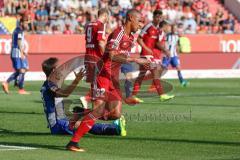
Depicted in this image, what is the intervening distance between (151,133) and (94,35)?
115 inches

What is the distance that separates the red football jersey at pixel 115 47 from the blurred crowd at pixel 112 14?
2070cm

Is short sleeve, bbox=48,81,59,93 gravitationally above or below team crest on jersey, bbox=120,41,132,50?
below

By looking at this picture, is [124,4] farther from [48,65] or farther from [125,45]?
[125,45]

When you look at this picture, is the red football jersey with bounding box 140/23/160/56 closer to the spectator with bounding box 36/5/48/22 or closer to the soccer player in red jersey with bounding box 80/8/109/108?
the soccer player in red jersey with bounding box 80/8/109/108

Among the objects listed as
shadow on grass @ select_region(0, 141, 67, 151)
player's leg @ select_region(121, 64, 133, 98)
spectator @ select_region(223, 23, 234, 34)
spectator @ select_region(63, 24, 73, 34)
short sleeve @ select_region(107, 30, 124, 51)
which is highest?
short sleeve @ select_region(107, 30, 124, 51)

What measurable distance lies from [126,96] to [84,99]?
4096mm

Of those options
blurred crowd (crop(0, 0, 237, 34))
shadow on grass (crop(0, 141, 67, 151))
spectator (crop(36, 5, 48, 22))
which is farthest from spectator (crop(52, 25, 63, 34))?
shadow on grass (crop(0, 141, 67, 151))

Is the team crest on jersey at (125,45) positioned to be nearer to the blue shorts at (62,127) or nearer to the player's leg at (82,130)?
the player's leg at (82,130)

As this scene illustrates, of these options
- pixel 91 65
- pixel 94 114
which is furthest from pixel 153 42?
pixel 94 114

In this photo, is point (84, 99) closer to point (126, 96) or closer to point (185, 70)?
point (126, 96)

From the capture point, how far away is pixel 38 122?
17719mm

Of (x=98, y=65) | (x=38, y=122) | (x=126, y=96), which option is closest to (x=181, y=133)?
(x=98, y=65)

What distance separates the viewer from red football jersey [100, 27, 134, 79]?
1369cm

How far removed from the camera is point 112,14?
4109 cm
